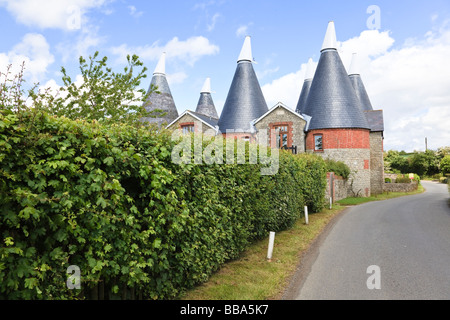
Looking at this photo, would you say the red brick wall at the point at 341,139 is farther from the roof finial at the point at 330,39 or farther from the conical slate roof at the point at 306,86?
the conical slate roof at the point at 306,86

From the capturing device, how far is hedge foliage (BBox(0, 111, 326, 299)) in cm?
328

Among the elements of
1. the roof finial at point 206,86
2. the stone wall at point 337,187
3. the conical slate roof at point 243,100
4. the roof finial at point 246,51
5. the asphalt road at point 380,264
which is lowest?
the asphalt road at point 380,264

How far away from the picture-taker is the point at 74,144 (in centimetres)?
371

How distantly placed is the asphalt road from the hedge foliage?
7.75 ft

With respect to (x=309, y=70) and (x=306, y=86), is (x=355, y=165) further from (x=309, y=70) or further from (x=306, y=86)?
(x=309, y=70)

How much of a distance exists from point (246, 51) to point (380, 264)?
101ft

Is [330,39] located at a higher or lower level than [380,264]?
higher

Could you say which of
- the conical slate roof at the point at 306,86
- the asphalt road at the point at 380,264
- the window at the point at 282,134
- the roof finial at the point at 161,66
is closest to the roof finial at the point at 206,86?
the roof finial at the point at 161,66

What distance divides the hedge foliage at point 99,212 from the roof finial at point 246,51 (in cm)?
3040

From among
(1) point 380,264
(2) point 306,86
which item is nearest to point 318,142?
(2) point 306,86

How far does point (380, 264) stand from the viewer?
25.1 ft

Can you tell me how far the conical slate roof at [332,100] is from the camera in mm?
28797
